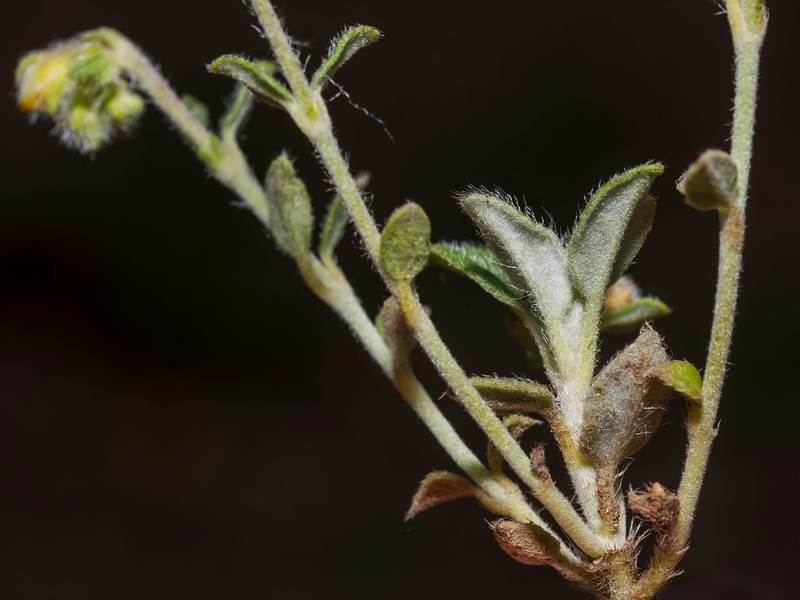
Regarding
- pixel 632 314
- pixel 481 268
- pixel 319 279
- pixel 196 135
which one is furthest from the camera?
pixel 196 135

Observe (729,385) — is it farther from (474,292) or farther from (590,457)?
(590,457)

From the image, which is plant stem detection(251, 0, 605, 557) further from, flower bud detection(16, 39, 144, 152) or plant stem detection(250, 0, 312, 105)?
flower bud detection(16, 39, 144, 152)

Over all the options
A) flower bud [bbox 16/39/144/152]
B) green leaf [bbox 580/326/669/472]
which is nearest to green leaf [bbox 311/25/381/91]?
green leaf [bbox 580/326/669/472]

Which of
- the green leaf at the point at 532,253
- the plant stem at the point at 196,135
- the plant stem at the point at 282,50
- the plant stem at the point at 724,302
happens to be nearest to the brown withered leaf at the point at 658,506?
the plant stem at the point at 724,302

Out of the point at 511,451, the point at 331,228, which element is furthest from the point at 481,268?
the point at 331,228

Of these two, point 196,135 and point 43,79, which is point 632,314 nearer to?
point 196,135

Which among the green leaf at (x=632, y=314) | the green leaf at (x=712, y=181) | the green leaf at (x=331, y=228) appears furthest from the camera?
the green leaf at (x=331, y=228)

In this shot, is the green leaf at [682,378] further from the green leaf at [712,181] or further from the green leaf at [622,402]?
the green leaf at [712,181]
